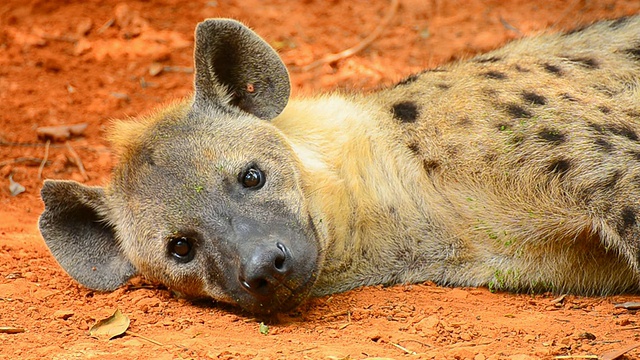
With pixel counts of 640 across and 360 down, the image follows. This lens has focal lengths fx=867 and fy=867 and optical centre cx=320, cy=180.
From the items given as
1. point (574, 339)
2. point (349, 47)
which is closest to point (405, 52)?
point (349, 47)

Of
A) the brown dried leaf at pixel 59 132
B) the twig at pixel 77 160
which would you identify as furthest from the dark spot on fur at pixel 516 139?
the brown dried leaf at pixel 59 132

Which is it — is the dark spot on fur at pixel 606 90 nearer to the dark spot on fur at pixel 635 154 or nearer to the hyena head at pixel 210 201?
the dark spot on fur at pixel 635 154

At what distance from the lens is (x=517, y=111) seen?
4.15m

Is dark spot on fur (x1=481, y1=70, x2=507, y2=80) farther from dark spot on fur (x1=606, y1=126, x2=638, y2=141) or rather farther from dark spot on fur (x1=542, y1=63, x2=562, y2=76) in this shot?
dark spot on fur (x1=606, y1=126, x2=638, y2=141)

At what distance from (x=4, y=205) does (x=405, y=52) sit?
3435 millimetres

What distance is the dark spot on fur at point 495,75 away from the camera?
4.39 m

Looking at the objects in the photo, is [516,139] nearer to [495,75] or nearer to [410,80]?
[495,75]

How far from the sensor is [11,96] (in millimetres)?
6855

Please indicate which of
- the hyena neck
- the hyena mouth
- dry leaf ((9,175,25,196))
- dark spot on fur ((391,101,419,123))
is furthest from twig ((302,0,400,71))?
Result: the hyena mouth

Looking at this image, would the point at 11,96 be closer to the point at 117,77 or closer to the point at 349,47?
the point at 117,77

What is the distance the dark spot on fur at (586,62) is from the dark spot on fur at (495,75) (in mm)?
421

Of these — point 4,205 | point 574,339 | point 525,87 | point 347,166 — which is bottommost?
point 4,205

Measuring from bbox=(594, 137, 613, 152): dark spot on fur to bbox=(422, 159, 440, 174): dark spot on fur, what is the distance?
754 millimetres

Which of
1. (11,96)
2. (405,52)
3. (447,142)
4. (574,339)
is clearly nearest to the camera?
(574,339)
